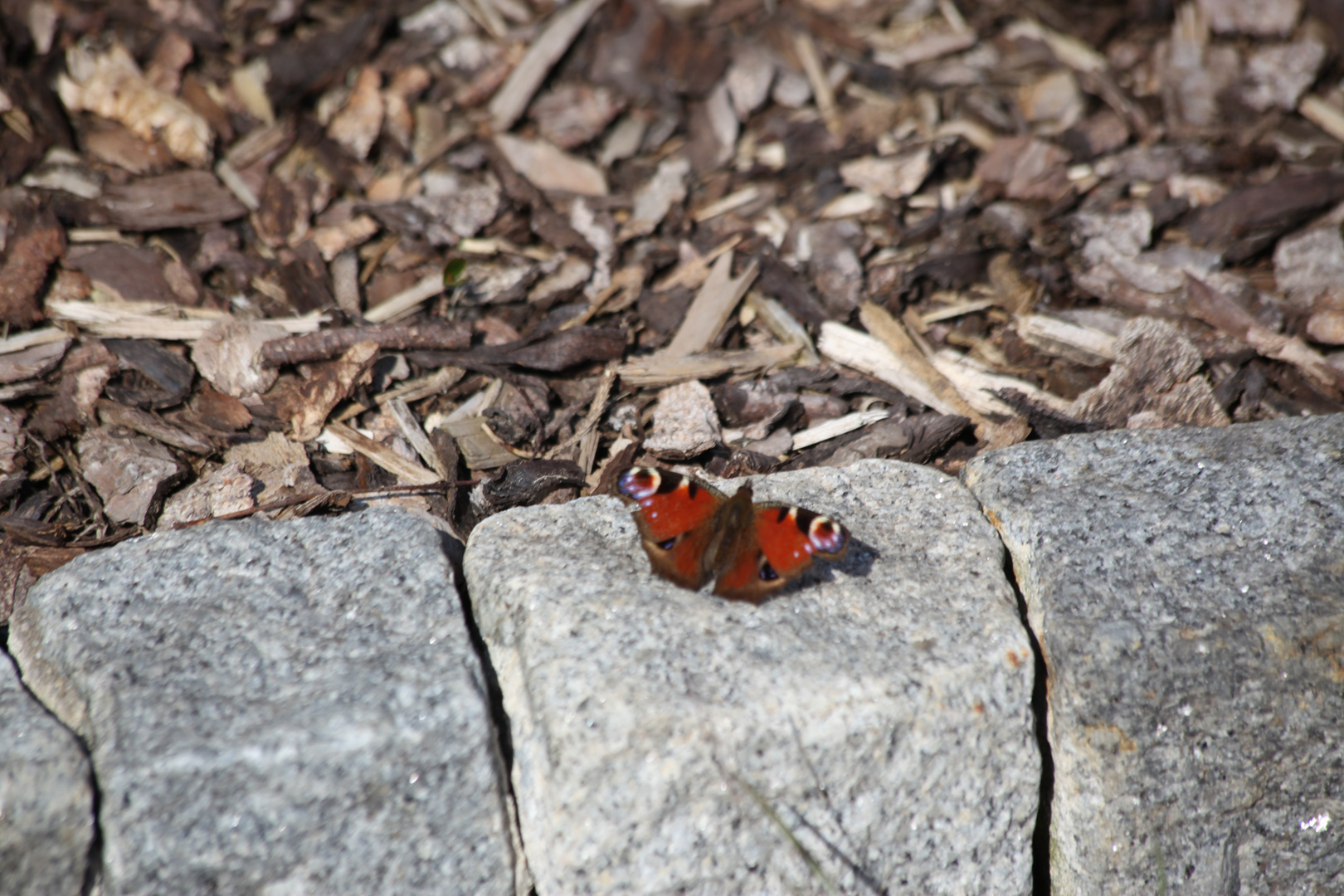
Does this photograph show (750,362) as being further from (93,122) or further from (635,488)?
(93,122)

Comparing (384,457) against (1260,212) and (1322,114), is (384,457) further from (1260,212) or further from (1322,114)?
(1322,114)

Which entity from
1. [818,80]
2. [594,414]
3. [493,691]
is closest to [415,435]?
[594,414]

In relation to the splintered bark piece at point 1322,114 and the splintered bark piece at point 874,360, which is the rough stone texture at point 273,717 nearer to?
the splintered bark piece at point 874,360

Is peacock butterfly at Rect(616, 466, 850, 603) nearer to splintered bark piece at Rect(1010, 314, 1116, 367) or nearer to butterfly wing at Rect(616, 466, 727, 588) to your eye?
butterfly wing at Rect(616, 466, 727, 588)

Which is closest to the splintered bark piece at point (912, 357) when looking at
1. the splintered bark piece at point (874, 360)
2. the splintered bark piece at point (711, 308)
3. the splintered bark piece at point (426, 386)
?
the splintered bark piece at point (874, 360)

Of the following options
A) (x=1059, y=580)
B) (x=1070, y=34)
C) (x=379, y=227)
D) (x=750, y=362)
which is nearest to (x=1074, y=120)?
(x=1070, y=34)

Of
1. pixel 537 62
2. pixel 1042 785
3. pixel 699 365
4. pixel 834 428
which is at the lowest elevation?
pixel 1042 785
